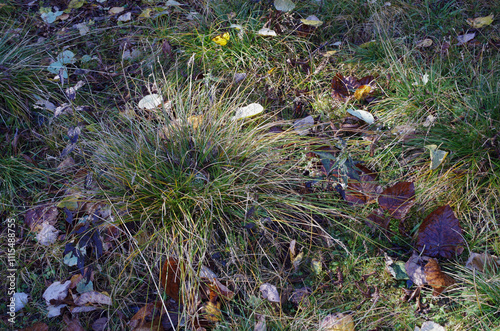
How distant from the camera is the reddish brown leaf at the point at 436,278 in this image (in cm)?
188

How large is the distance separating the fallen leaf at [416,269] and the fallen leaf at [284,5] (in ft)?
6.85

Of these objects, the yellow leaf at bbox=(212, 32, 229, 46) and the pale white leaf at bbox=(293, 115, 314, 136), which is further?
the yellow leaf at bbox=(212, 32, 229, 46)

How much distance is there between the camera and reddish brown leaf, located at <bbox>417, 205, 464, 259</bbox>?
1983mm

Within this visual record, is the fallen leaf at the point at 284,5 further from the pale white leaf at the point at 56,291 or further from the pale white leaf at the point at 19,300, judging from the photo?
the pale white leaf at the point at 19,300

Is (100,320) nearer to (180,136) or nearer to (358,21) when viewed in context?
(180,136)

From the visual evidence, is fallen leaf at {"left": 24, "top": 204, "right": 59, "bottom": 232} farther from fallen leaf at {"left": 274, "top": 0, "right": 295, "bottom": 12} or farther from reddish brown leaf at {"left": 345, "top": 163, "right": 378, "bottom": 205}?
fallen leaf at {"left": 274, "top": 0, "right": 295, "bottom": 12}

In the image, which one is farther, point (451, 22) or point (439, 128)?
point (451, 22)

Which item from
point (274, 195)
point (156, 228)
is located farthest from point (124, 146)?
point (274, 195)

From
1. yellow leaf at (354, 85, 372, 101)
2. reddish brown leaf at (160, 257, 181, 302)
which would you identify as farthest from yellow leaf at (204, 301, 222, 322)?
yellow leaf at (354, 85, 372, 101)

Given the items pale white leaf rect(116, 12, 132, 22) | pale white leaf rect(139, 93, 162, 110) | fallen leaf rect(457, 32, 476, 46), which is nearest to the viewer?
pale white leaf rect(139, 93, 162, 110)

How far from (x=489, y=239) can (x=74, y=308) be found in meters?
2.10

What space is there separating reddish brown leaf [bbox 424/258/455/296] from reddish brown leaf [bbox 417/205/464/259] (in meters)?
0.09

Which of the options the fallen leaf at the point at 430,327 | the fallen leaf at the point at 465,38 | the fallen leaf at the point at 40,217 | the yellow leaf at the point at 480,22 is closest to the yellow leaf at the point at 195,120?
the fallen leaf at the point at 40,217

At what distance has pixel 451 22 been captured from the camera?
10.3ft
